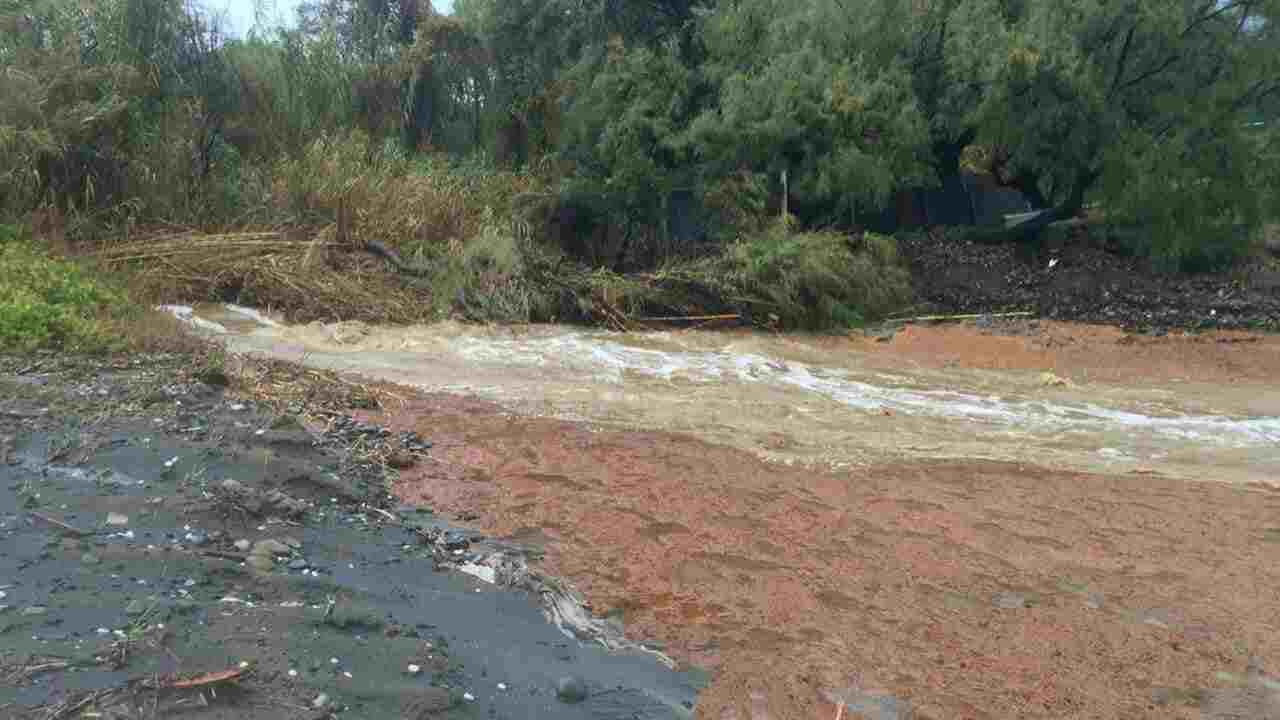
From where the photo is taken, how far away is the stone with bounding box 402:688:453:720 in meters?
3.73

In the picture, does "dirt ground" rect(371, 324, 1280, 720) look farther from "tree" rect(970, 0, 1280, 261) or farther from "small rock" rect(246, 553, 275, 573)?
"tree" rect(970, 0, 1280, 261)

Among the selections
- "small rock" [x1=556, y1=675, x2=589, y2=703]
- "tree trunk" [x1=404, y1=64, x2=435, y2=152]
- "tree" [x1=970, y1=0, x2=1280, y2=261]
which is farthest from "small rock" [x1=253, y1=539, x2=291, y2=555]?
"tree trunk" [x1=404, y1=64, x2=435, y2=152]

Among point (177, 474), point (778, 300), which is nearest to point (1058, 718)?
point (177, 474)

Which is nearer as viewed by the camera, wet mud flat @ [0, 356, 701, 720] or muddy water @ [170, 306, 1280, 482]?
wet mud flat @ [0, 356, 701, 720]

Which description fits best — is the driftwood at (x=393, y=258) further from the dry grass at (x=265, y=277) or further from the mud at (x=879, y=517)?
the mud at (x=879, y=517)

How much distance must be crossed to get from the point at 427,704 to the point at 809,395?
7577 mm

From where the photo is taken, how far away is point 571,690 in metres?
4.16

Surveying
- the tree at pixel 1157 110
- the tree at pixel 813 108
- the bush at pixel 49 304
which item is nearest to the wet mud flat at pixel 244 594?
the bush at pixel 49 304

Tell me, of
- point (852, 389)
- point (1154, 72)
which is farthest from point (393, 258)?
point (1154, 72)

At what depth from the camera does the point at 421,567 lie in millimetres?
5172

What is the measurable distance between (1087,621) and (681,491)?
7.97 feet

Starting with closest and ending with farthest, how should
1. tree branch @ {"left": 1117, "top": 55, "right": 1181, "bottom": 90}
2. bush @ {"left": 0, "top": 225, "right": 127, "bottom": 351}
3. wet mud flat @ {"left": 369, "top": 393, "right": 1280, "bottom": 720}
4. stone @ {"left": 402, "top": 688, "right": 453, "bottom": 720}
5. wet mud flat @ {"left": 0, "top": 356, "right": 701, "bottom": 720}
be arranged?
wet mud flat @ {"left": 0, "top": 356, "right": 701, "bottom": 720}, stone @ {"left": 402, "top": 688, "right": 453, "bottom": 720}, wet mud flat @ {"left": 369, "top": 393, "right": 1280, "bottom": 720}, bush @ {"left": 0, "top": 225, "right": 127, "bottom": 351}, tree branch @ {"left": 1117, "top": 55, "right": 1181, "bottom": 90}

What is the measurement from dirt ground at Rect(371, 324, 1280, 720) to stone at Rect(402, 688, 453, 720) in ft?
3.39

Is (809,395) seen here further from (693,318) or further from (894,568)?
(894,568)
